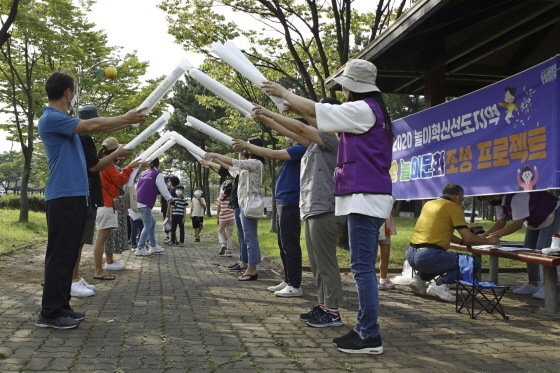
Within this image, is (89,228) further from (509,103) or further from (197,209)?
(197,209)

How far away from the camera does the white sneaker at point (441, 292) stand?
633 centimetres

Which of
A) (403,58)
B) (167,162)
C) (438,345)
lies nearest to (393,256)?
(403,58)

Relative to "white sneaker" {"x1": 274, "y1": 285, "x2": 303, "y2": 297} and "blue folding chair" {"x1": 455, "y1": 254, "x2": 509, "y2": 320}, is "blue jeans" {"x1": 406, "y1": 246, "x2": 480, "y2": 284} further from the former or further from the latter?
"white sneaker" {"x1": 274, "y1": 285, "x2": 303, "y2": 297}

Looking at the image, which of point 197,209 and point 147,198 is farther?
point 197,209

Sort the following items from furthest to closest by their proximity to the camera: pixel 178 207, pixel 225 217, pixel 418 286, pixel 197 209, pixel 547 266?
pixel 197 209
pixel 178 207
pixel 225 217
pixel 418 286
pixel 547 266

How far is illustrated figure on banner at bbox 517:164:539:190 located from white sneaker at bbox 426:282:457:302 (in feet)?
5.08

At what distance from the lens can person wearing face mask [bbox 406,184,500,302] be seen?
6.19 m

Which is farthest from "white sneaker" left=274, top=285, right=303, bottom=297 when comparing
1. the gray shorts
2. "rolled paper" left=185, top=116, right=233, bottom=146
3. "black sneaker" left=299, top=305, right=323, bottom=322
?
the gray shorts

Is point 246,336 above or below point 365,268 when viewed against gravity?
below

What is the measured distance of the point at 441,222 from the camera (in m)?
6.27

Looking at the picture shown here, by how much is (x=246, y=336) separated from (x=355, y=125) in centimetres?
203

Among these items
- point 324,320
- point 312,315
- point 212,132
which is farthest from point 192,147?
point 324,320

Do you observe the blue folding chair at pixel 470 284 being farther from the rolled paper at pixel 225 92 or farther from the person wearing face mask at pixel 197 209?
the person wearing face mask at pixel 197 209

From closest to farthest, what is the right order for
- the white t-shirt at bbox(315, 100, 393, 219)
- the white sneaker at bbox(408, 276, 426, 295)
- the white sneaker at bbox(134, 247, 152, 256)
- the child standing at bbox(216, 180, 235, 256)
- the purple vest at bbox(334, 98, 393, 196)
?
the white t-shirt at bbox(315, 100, 393, 219), the purple vest at bbox(334, 98, 393, 196), the white sneaker at bbox(408, 276, 426, 295), the white sneaker at bbox(134, 247, 152, 256), the child standing at bbox(216, 180, 235, 256)
